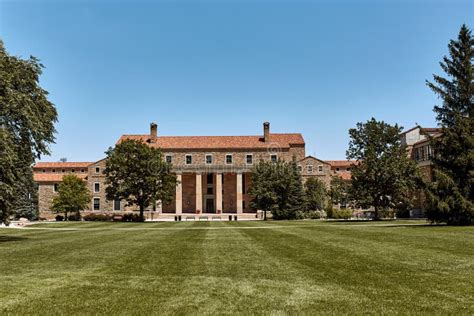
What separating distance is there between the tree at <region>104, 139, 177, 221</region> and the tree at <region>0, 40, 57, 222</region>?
83.6 ft

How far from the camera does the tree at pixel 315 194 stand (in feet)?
196

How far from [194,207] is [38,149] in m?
52.8

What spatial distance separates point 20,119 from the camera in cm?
2123

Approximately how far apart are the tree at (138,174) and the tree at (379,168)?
21.4 m

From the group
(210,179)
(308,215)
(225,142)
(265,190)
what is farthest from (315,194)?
(210,179)

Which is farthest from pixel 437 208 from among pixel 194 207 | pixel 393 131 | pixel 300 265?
pixel 194 207

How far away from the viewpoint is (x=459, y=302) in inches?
280

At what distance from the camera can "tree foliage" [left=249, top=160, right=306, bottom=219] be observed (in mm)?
52125

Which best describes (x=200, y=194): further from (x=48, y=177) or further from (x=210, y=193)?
(x=48, y=177)

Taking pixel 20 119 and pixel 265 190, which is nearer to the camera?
pixel 20 119

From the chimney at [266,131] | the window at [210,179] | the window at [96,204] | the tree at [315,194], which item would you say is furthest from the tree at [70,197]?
the tree at [315,194]

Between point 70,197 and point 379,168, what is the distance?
40.0m

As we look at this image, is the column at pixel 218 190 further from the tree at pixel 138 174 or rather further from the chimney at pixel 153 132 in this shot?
the tree at pixel 138 174

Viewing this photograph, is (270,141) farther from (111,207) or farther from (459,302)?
(459,302)
